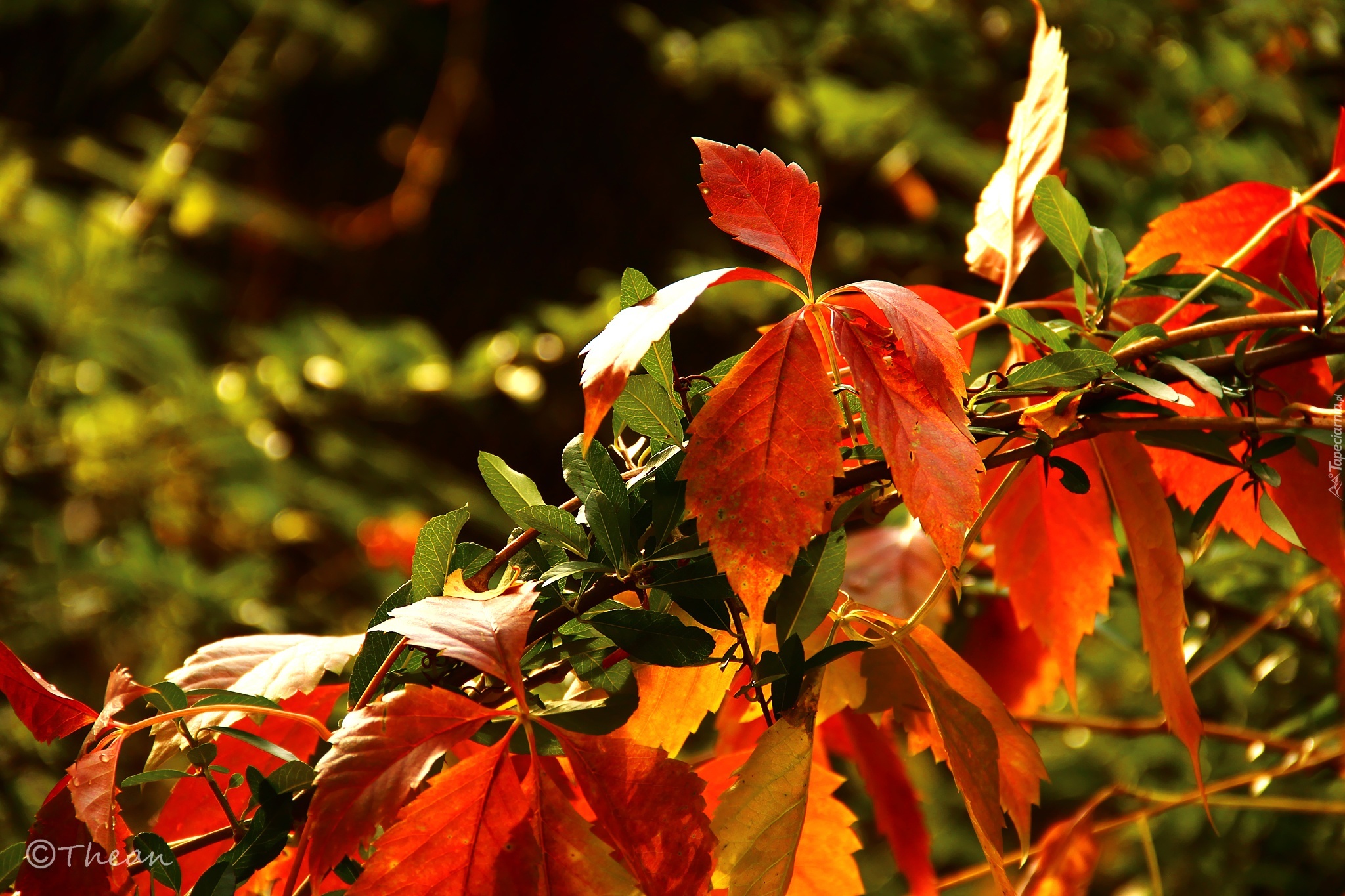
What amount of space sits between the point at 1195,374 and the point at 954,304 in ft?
0.31

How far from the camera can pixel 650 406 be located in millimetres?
189

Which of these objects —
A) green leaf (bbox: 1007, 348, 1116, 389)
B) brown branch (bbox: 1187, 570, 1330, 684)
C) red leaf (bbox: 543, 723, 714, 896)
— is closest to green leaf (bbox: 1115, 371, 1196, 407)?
green leaf (bbox: 1007, 348, 1116, 389)

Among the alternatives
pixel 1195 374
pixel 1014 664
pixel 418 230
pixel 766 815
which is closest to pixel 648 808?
pixel 766 815

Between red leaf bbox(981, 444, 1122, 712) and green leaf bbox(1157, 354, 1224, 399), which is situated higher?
green leaf bbox(1157, 354, 1224, 399)

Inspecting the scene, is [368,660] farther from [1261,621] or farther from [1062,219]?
[1261,621]

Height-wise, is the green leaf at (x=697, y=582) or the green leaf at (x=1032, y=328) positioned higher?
the green leaf at (x=1032, y=328)

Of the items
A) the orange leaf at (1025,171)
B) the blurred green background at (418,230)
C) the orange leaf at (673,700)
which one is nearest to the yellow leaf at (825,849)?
the orange leaf at (673,700)

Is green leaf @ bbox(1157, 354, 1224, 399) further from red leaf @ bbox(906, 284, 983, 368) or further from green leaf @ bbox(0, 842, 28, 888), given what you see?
green leaf @ bbox(0, 842, 28, 888)

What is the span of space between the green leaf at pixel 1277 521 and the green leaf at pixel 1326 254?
0.16 ft

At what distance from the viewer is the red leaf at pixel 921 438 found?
16 centimetres

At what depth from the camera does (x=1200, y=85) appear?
2.75 feet

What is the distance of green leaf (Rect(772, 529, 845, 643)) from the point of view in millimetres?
186

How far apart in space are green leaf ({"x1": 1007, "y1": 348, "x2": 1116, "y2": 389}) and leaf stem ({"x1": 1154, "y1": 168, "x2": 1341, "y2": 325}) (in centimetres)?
5

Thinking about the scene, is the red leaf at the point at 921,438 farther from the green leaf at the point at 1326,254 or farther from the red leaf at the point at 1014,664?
the red leaf at the point at 1014,664
